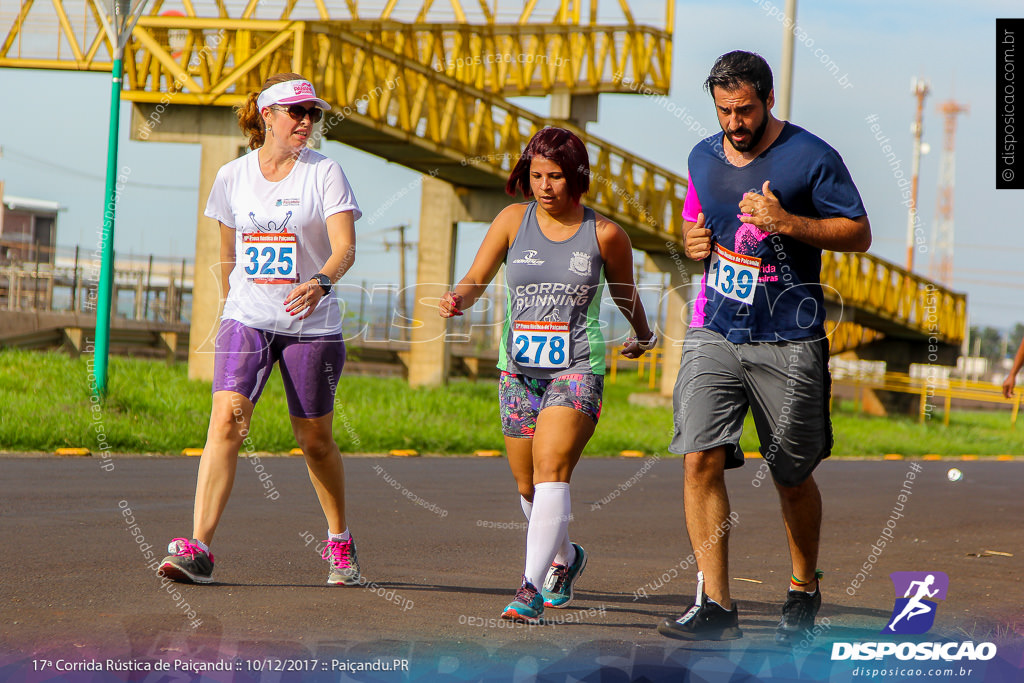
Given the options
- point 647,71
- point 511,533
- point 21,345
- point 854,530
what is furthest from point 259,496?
point 647,71

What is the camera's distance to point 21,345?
2344 cm

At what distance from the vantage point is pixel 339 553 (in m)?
5.88

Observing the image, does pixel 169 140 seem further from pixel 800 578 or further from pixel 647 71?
pixel 800 578

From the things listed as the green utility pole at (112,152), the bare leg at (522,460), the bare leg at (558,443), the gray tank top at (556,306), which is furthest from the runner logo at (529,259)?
the green utility pole at (112,152)

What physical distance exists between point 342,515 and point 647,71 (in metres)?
22.9

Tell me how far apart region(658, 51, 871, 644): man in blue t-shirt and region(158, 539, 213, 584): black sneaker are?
2.02 m

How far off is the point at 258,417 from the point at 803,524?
9.61m

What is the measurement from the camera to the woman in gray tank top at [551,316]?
203 inches

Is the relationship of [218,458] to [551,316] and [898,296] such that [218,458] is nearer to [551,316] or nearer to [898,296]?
[551,316]

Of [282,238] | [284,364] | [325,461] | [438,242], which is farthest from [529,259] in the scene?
[438,242]

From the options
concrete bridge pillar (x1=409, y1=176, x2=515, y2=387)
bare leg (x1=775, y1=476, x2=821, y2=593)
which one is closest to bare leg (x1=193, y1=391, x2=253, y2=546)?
bare leg (x1=775, y1=476, x2=821, y2=593)

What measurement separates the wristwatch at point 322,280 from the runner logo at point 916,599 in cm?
276

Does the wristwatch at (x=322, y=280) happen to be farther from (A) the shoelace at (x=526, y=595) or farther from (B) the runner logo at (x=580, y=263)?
(A) the shoelace at (x=526, y=595)

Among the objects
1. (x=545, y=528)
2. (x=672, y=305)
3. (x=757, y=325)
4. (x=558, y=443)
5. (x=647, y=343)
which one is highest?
(x=672, y=305)
